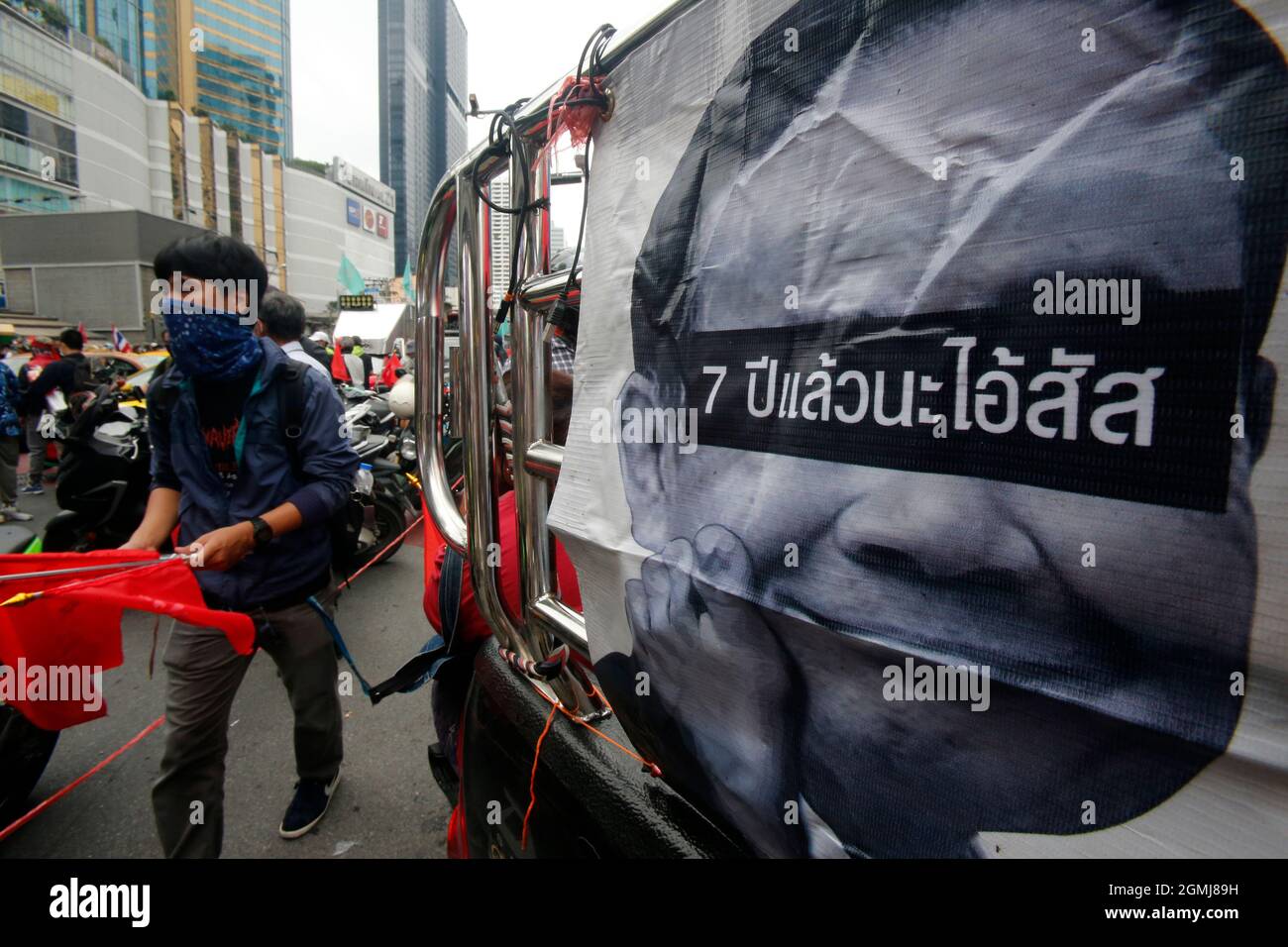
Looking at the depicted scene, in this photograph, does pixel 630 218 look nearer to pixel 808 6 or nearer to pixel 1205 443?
pixel 808 6

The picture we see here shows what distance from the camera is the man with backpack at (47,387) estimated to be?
802 cm

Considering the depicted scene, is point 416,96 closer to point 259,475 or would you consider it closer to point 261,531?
point 259,475

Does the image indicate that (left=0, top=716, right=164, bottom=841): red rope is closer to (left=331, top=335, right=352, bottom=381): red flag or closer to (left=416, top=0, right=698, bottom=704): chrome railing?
(left=416, top=0, right=698, bottom=704): chrome railing

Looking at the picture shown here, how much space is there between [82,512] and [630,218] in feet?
18.0

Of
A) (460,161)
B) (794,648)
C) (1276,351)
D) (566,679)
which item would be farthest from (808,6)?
(566,679)

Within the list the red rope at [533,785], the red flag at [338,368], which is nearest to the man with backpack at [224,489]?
the red rope at [533,785]

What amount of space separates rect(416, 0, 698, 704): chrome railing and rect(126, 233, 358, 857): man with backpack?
2.20 ft

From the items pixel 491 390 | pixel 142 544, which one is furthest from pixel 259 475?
pixel 491 390

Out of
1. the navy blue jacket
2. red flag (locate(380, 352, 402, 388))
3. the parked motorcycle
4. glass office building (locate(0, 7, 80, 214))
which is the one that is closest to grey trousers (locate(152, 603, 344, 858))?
the navy blue jacket

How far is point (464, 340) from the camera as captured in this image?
1.51m

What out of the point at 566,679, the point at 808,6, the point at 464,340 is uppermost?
the point at 808,6

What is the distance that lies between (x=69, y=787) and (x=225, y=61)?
226 ft
